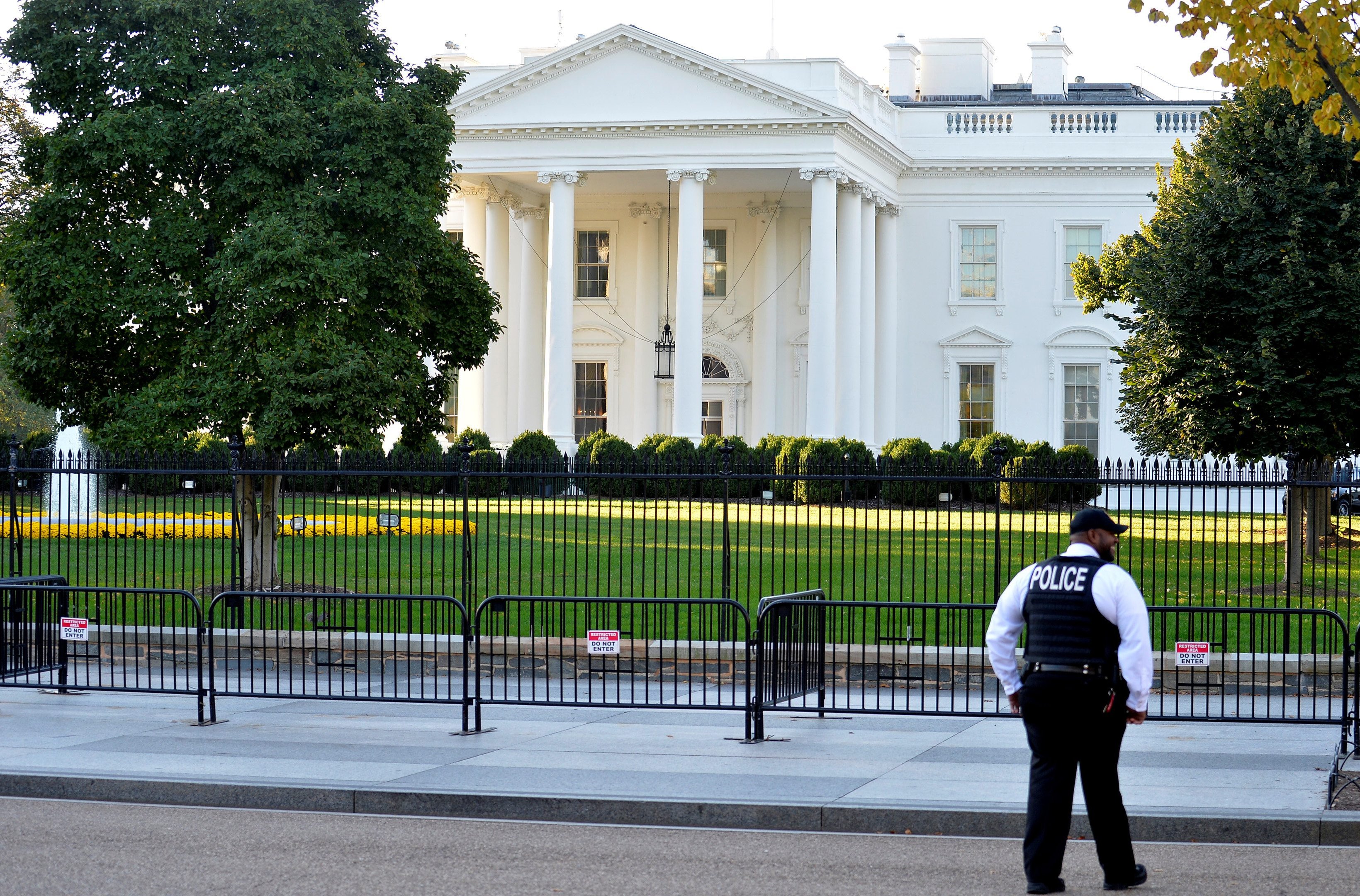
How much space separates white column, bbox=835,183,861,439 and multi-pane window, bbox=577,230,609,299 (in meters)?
7.96

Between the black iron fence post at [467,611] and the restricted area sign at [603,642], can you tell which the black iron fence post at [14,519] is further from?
the restricted area sign at [603,642]

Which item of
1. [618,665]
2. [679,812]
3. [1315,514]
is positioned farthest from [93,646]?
[1315,514]

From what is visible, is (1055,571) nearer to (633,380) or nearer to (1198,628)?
(1198,628)

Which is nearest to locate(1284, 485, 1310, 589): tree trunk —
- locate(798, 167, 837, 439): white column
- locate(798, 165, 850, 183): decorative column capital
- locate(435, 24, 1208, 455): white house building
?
locate(798, 167, 837, 439): white column

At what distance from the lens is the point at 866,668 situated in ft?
43.7

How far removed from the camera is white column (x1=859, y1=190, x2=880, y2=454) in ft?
140

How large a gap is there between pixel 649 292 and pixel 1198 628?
30618mm

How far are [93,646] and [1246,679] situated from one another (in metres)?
10.7

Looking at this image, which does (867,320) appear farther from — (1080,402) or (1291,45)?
(1291,45)

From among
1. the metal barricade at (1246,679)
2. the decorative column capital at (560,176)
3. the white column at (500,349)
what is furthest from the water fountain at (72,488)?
the decorative column capital at (560,176)

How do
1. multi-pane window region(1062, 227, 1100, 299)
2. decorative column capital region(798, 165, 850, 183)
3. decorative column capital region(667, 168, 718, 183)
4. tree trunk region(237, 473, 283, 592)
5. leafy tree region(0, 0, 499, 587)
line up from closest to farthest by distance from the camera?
tree trunk region(237, 473, 283, 592) < leafy tree region(0, 0, 499, 587) < decorative column capital region(798, 165, 850, 183) < decorative column capital region(667, 168, 718, 183) < multi-pane window region(1062, 227, 1100, 299)

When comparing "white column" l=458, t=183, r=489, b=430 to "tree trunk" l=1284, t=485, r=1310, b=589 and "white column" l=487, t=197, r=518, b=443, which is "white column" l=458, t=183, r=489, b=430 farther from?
"tree trunk" l=1284, t=485, r=1310, b=589

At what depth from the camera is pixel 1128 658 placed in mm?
6828

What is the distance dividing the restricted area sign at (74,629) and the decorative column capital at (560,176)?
2889cm
